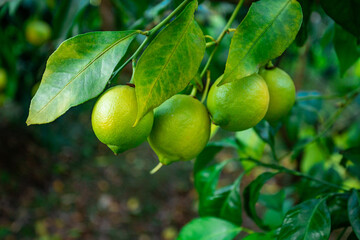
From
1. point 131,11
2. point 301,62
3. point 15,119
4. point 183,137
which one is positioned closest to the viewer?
point 183,137

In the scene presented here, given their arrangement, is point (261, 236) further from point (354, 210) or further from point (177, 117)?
point (177, 117)

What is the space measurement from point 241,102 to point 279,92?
9 centimetres

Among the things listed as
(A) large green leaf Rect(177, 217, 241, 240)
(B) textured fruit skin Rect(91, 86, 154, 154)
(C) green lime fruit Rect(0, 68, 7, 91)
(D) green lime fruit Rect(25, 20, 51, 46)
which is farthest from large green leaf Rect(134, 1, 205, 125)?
(C) green lime fruit Rect(0, 68, 7, 91)

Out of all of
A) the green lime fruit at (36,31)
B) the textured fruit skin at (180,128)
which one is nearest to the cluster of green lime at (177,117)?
the textured fruit skin at (180,128)

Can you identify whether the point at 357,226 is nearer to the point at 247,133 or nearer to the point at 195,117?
the point at 195,117

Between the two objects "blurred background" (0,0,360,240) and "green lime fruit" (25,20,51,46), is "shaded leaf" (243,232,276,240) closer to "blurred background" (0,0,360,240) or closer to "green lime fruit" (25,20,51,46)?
"blurred background" (0,0,360,240)

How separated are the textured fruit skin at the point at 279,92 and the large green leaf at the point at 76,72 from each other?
8.8 inches

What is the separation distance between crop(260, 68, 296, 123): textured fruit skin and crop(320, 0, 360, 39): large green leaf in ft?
0.37

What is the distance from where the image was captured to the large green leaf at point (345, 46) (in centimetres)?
72

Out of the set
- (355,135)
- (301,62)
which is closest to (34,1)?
(355,135)

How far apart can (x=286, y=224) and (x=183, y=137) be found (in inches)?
8.9

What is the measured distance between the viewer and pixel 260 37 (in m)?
0.39

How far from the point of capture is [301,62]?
→ 7.15 feet

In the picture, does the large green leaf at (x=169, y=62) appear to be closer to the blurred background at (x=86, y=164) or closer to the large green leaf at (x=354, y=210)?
the large green leaf at (x=354, y=210)
